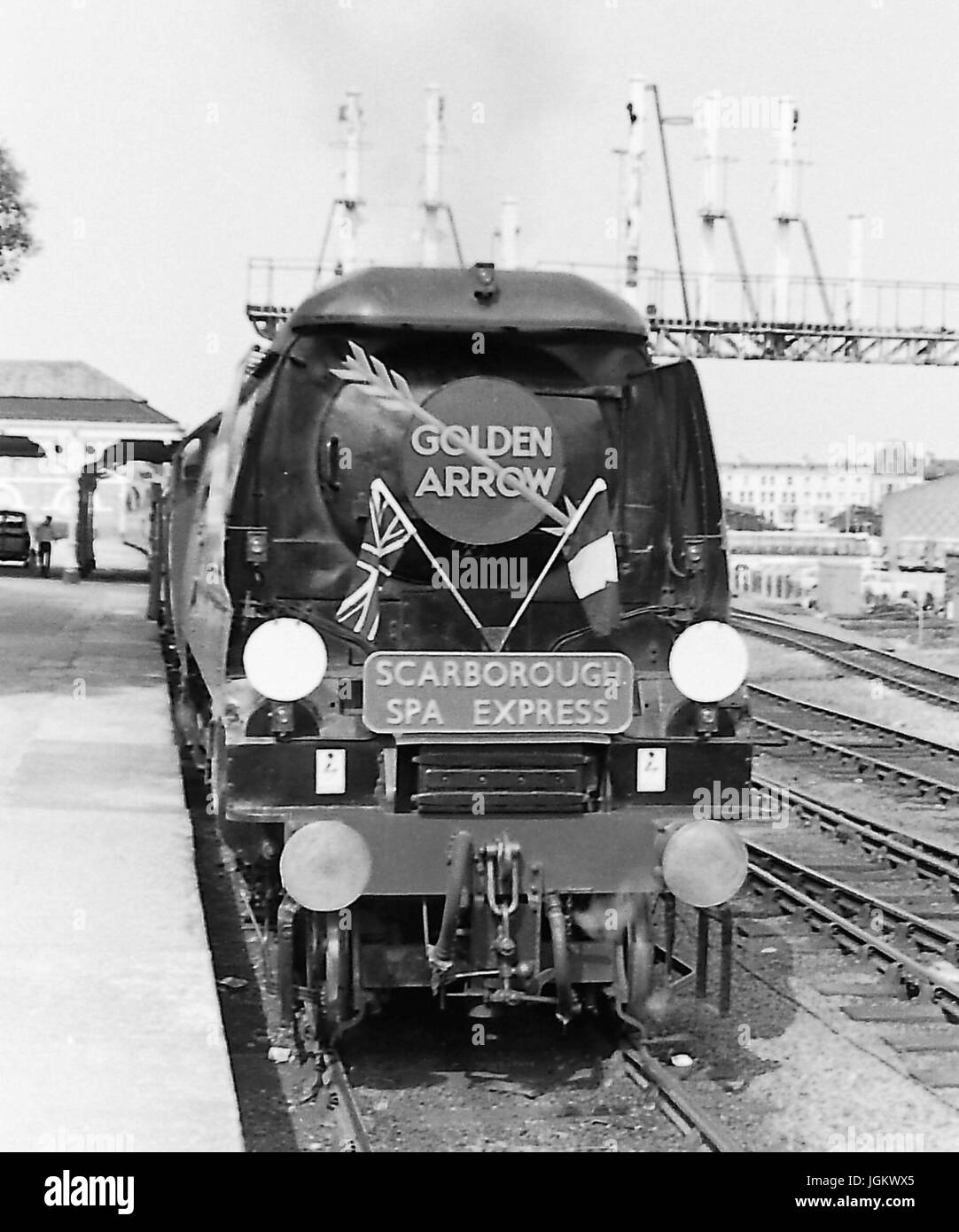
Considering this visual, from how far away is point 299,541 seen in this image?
5992 mm

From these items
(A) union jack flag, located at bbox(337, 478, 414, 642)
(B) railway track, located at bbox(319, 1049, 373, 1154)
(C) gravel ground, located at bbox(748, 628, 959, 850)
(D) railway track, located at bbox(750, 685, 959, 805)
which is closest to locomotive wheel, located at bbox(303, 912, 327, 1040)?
(B) railway track, located at bbox(319, 1049, 373, 1154)

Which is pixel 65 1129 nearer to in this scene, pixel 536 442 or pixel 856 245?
pixel 536 442

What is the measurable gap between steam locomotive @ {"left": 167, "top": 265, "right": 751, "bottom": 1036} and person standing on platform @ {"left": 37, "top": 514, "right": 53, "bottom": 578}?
2292 centimetres

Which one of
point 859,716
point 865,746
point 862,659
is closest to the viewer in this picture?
point 865,746

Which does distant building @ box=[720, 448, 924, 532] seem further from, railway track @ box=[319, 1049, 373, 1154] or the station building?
railway track @ box=[319, 1049, 373, 1154]

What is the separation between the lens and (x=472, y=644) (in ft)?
20.1

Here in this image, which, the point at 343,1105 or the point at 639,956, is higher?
the point at 639,956

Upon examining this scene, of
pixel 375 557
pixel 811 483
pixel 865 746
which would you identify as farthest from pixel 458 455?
pixel 811 483

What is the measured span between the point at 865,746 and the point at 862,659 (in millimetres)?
6114

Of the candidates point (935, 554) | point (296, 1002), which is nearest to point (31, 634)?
point (296, 1002)

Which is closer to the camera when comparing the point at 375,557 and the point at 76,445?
the point at 375,557

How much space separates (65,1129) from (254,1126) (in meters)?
1.15

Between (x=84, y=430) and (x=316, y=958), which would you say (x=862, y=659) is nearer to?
(x=316, y=958)

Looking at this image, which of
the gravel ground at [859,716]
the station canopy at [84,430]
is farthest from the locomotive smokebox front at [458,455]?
the station canopy at [84,430]
